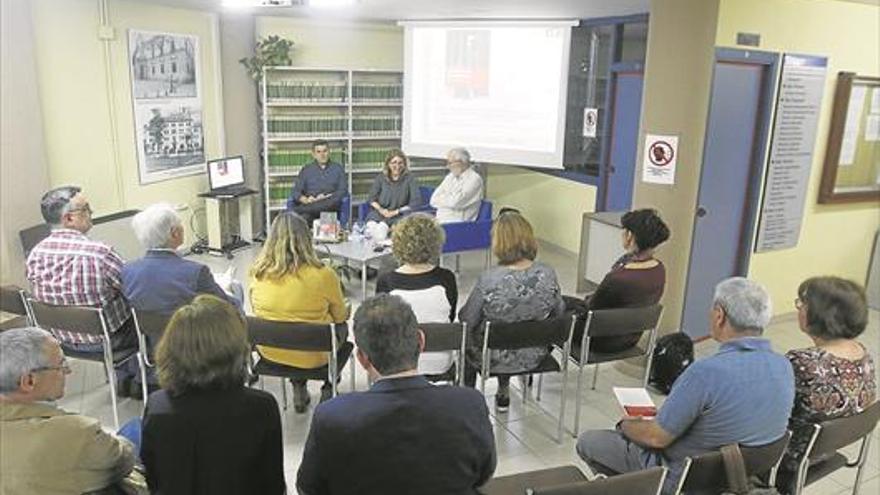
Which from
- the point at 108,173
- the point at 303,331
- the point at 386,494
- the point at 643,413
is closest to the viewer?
the point at 386,494

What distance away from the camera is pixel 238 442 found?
1880 mm

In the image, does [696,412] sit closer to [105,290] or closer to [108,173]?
[105,290]

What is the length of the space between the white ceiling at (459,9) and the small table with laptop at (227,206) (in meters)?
1.65

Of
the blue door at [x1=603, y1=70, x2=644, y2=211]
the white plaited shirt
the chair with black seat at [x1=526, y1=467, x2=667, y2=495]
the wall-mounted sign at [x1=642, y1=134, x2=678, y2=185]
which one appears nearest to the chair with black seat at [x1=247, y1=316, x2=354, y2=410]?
the chair with black seat at [x1=526, y1=467, x2=667, y2=495]

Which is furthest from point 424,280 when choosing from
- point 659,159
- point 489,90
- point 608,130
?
point 489,90

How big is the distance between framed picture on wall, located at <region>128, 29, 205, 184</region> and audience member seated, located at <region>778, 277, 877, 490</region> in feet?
19.3

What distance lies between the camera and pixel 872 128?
5.48 metres

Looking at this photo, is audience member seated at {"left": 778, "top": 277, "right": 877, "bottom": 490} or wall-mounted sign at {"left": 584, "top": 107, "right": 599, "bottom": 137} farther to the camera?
wall-mounted sign at {"left": 584, "top": 107, "right": 599, "bottom": 137}

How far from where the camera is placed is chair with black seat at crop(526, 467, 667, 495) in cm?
184

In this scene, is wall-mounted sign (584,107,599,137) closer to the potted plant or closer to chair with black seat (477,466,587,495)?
the potted plant

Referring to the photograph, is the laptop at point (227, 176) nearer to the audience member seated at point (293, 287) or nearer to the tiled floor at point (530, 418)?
the tiled floor at point (530, 418)

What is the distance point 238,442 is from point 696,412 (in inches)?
57.4

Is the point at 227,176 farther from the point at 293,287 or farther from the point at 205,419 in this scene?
the point at 205,419

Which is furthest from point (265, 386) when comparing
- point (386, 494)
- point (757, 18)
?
point (757, 18)
